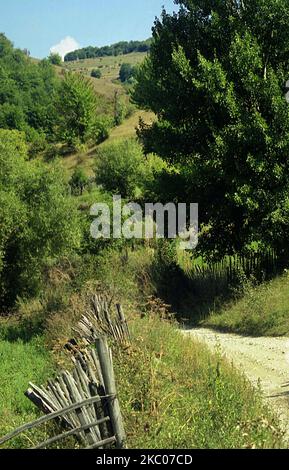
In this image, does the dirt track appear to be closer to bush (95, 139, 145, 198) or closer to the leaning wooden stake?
the leaning wooden stake

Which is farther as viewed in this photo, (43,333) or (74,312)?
(43,333)

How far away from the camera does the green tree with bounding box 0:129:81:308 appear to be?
1941 cm

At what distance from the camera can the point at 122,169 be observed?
41.9 metres

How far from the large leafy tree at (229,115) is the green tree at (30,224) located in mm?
5133

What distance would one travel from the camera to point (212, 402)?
644cm

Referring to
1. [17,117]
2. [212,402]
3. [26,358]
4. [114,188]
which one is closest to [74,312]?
[26,358]

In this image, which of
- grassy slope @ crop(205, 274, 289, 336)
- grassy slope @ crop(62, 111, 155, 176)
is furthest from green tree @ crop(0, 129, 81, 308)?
grassy slope @ crop(62, 111, 155, 176)

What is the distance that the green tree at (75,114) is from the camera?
214 feet

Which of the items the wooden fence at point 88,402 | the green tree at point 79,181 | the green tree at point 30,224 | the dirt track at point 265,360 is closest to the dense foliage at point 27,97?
the green tree at point 79,181

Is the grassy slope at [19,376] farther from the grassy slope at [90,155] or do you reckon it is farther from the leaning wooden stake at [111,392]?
the grassy slope at [90,155]

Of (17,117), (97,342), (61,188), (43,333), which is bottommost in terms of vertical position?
(43,333)

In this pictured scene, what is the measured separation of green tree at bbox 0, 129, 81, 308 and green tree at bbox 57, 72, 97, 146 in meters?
44.9
